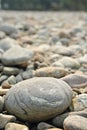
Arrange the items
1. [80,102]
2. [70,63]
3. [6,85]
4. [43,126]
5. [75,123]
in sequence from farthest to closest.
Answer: [70,63], [6,85], [80,102], [43,126], [75,123]

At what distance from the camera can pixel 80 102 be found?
2.56 metres

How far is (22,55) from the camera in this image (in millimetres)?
3537

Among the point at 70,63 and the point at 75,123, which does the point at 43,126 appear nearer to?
the point at 75,123

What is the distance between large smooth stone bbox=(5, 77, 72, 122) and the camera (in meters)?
2.37

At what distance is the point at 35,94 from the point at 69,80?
2.00 feet

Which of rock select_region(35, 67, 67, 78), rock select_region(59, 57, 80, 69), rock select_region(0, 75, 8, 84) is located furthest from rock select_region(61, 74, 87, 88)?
rock select_region(59, 57, 80, 69)

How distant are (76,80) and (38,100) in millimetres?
688

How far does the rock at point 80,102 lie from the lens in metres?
2.52

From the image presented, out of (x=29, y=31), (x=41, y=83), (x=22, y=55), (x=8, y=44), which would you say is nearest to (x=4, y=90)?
(x=41, y=83)

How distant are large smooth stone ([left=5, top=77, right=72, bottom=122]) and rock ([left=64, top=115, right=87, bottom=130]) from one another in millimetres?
139

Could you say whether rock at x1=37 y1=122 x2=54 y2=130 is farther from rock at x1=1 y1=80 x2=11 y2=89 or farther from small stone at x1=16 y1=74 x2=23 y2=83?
small stone at x1=16 y1=74 x2=23 y2=83

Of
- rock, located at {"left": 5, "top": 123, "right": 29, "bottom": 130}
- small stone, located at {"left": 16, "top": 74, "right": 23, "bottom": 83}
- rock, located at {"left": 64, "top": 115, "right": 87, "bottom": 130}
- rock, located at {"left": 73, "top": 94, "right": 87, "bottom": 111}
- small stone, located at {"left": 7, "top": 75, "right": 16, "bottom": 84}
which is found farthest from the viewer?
small stone, located at {"left": 16, "top": 74, "right": 23, "bottom": 83}

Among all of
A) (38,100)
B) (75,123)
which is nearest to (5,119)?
(38,100)

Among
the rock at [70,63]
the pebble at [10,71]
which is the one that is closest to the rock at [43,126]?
the pebble at [10,71]
